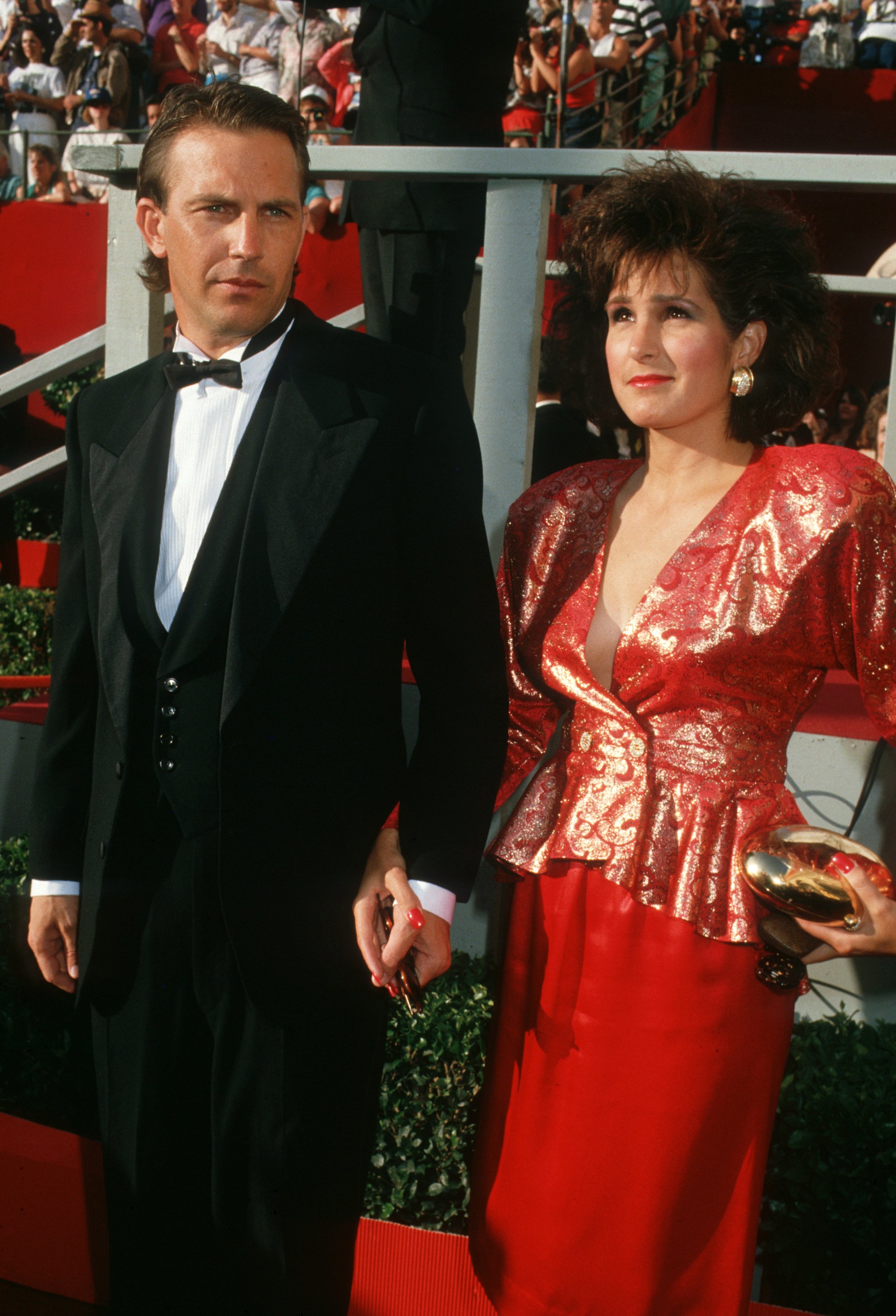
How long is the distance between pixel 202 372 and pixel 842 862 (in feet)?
3.51

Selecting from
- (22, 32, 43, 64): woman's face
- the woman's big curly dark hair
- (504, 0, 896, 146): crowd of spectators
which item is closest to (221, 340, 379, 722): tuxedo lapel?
the woman's big curly dark hair

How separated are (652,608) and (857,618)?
0.28 m

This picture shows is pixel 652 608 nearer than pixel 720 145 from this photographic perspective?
Yes

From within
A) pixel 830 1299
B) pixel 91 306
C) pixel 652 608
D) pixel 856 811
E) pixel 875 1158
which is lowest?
pixel 830 1299

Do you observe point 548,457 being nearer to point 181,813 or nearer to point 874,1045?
point 874,1045

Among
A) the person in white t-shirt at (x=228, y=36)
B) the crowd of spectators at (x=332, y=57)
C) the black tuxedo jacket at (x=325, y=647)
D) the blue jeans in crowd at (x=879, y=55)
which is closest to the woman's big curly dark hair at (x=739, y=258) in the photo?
the black tuxedo jacket at (x=325, y=647)

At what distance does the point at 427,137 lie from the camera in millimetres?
2752

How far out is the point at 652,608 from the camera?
170 cm

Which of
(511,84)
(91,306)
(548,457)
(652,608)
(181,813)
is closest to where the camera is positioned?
(181,813)

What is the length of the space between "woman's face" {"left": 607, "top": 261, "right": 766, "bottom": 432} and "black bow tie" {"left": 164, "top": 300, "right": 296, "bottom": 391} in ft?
1.64

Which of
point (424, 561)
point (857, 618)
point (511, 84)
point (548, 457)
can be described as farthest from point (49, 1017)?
point (511, 84)

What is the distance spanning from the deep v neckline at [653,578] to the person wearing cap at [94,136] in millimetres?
7940

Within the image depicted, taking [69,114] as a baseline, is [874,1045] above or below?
below

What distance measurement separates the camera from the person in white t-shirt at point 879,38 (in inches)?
350
